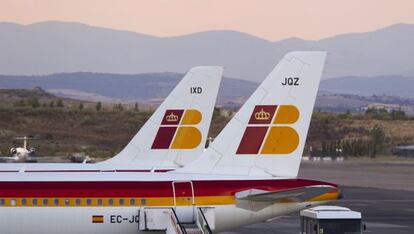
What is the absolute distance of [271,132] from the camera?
33.3 meters

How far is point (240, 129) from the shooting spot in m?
33.5

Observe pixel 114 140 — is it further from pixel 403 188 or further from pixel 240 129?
pixel 240 129

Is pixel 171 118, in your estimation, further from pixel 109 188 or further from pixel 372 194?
pixel 372 194

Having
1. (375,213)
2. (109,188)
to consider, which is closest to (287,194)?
(109,188)

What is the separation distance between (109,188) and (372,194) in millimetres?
46268

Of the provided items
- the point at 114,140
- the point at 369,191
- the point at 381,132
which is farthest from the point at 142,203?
the point at 381,132

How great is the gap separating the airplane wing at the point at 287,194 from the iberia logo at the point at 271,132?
1.68 meters

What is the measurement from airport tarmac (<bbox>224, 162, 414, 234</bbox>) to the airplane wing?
14531 millimetres

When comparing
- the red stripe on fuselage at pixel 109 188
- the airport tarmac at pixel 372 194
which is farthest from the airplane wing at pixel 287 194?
the airport tarmac at pixel 372 194

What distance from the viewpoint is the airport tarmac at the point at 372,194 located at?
49.4 metres

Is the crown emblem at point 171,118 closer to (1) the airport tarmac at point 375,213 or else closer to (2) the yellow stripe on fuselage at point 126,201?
(1) the airport tarmac at point 375,213

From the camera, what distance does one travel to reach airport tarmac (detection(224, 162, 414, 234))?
49.4 metres

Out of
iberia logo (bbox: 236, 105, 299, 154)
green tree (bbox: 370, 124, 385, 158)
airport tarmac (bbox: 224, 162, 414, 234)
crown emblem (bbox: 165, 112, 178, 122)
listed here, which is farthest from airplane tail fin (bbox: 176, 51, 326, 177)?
green tree (bbox: 370, 124, 385, 158)

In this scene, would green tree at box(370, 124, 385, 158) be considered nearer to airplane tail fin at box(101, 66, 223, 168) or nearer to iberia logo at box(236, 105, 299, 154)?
airplane tail fin at box(101, 66, 223, 168)
